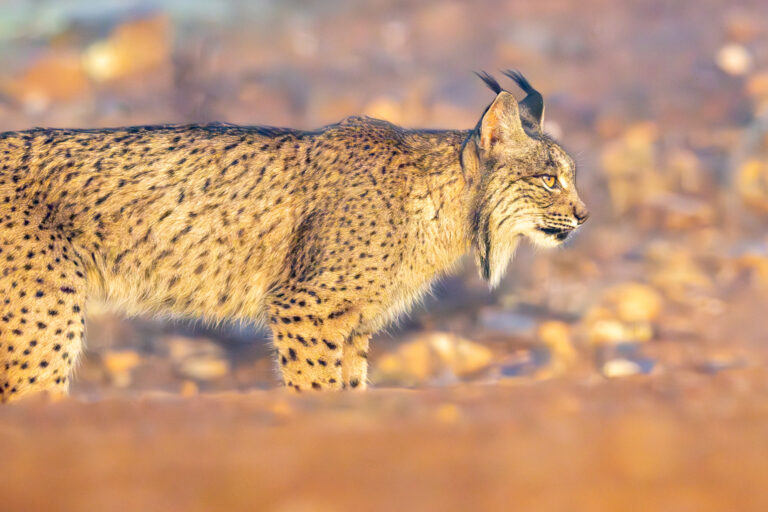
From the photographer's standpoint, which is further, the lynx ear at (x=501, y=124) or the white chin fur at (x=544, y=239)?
the white chin fur at (x=544, y=239)

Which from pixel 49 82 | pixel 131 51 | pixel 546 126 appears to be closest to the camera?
pixel 546 126

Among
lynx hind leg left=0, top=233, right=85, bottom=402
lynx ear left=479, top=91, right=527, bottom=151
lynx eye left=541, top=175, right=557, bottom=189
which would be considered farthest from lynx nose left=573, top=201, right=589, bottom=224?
lynx hind leg left=0, top=233, right=85, bottom=402

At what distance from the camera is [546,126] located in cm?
1141

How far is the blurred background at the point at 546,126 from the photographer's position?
26.0 feet

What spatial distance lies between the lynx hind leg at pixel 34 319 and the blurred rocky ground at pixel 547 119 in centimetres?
242

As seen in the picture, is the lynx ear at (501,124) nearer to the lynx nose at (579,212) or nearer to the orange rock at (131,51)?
the lynx nose at (579,212)

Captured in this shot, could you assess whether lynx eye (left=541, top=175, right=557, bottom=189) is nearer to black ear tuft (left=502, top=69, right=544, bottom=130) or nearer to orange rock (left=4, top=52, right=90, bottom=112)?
black ear tuft (left=502, top=69, right=544, bottom=130)

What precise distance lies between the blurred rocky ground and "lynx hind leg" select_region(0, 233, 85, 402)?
2.42 m

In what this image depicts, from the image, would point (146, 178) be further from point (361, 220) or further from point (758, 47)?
point (758, 47)

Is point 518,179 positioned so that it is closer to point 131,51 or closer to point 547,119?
point 547,119

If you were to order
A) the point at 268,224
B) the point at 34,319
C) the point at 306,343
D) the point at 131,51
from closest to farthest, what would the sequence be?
the point at 34,319 → the point at 306,343 → the point at 268,224 → the point at 131,51

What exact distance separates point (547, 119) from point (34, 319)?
794 centimetres

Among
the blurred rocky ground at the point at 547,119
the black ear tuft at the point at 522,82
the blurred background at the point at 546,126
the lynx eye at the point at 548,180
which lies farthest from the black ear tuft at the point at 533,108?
the blurred rocky ground at the point at 547,119

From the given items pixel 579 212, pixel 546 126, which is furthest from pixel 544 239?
pixel 546 126
